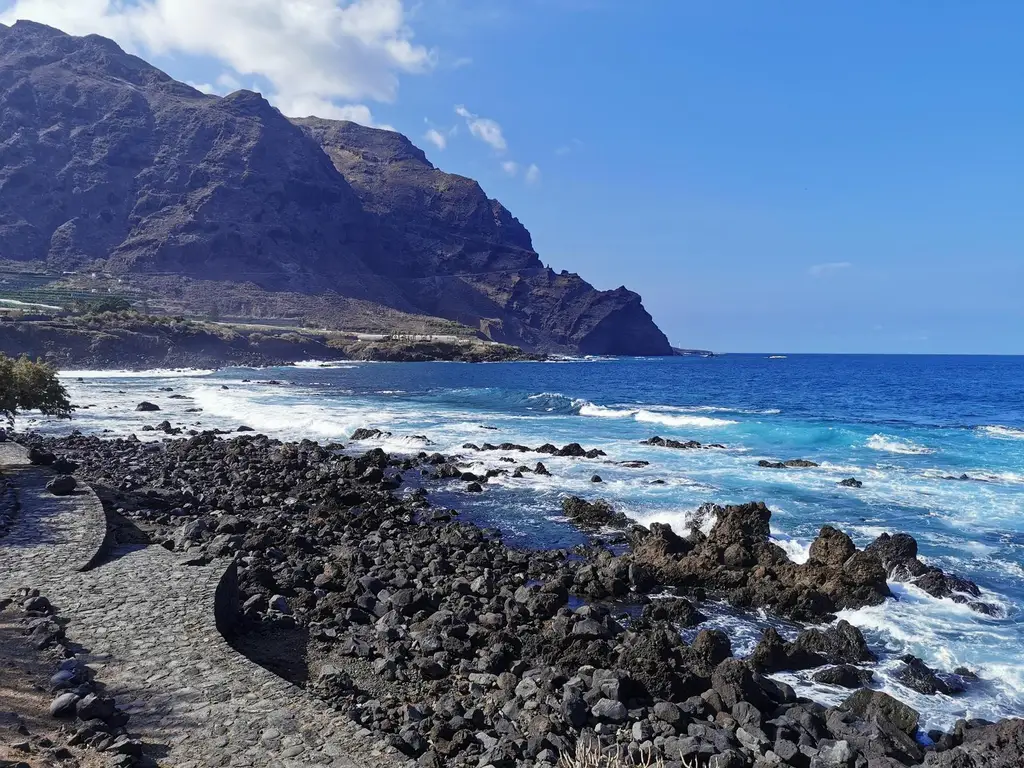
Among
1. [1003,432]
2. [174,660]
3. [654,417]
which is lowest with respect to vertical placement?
[174,660]

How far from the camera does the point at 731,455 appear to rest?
109 feet

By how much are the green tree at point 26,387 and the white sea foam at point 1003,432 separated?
4951cm

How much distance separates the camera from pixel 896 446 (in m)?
36.2

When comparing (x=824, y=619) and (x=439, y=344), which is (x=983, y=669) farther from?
(x=439, y=344)

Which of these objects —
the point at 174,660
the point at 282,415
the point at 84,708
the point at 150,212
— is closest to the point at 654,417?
the point at 282,415

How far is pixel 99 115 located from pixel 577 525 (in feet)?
728

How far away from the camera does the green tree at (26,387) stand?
23.3m

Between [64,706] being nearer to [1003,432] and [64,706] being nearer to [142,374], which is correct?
[1003,432]

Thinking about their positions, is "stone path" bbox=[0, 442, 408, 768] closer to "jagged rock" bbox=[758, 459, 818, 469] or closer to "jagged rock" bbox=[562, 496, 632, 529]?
"jagged rock" bbox=[562, 496, 632, 529]

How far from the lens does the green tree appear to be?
2331 centimetres

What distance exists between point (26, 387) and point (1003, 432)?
52.5 m

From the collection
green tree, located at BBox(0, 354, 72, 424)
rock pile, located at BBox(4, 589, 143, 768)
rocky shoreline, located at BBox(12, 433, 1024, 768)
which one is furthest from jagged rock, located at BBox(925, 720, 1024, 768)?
green tree, located at BBox(0, 354, 72, 424)

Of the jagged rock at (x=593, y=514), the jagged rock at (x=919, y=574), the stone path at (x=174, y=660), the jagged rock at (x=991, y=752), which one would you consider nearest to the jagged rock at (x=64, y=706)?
the stone path at (x=174, y=660)

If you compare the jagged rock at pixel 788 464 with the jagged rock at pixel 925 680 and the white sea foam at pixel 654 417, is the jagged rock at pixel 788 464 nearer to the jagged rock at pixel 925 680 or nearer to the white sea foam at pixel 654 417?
the white sea foam at pixel 654 417
